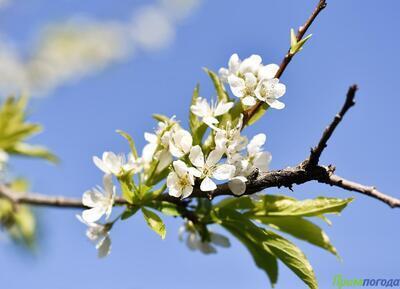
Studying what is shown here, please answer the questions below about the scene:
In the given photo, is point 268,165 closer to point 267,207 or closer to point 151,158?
point 267,207

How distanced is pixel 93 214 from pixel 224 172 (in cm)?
50

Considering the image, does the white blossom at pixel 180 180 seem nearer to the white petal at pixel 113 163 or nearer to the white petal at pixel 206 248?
the white petal at pixel 113 163

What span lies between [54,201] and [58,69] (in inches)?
205

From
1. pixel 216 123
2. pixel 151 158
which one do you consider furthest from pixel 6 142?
pixel 216 123

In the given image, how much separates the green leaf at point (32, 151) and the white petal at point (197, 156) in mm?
1021

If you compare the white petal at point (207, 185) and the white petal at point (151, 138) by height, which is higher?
the white petal at point (151, 138)

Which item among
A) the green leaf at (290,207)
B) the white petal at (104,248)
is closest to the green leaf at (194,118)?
the green leaf at (290,207)

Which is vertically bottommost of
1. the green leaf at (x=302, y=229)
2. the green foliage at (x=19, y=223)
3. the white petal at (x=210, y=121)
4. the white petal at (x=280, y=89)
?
the green leaf at (x=302, y=229)

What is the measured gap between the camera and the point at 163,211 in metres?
1.82

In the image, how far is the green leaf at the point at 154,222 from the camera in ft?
5.40

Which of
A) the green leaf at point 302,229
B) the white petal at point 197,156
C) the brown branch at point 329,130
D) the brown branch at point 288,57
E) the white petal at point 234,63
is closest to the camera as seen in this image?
the brown branch at point 329,130

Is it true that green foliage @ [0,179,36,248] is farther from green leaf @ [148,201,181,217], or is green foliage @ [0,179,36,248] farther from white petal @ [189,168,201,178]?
white petal @ [189,168,201,178]

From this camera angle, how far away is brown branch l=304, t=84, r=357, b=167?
3.50 feet

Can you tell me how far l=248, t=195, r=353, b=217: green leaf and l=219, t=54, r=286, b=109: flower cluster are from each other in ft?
1.31
